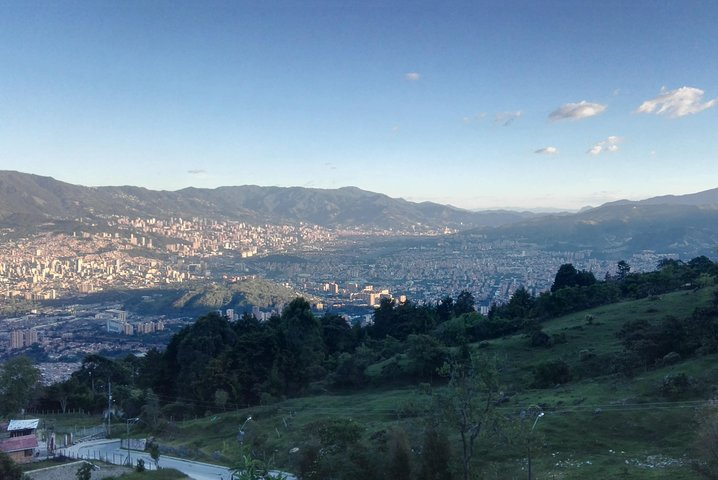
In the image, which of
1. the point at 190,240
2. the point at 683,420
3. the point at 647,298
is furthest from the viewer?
the point at 190,240

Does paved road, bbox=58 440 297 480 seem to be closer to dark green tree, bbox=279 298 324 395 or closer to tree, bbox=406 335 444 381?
dark green tree, bbox=279 298 324 395

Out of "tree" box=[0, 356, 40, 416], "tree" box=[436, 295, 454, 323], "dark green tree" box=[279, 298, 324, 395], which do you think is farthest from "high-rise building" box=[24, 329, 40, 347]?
"tree" box=[436, 295, 454, 323]

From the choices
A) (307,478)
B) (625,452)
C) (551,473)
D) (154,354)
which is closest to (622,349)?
(625,452)

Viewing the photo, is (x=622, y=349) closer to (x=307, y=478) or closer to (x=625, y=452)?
(x=625, y=452)

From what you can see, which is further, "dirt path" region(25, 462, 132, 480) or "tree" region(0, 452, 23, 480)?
"dirt path" region(25, 462, 132, 480)

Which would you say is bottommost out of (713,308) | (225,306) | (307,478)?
(225,306)

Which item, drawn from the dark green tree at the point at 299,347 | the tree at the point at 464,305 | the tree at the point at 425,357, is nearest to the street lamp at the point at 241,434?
the dark green tree at the point at 299,347
